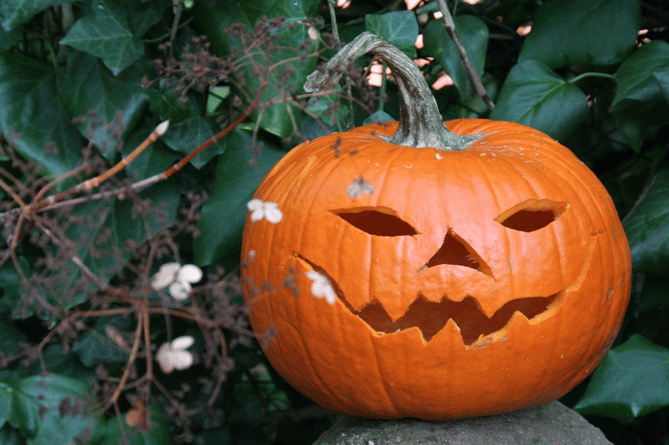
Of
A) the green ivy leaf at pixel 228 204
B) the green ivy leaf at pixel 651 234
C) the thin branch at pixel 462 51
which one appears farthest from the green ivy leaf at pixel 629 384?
the green ivy leaf at pixel 228 204

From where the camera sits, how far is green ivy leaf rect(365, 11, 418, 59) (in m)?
1.01

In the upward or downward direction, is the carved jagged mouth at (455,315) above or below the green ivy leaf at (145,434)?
above

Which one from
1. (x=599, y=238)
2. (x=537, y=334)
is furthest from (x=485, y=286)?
(x=599, y=238)

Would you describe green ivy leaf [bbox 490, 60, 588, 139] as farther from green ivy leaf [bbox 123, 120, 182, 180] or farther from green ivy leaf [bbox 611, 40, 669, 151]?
green ivy leaf [bbox 123, 120, 182, 180]

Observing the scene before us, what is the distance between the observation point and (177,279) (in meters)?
0.50

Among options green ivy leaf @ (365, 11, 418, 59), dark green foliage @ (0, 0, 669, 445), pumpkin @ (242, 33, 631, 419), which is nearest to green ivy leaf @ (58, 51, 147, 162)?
dark green foliage @ (0, 0, 669, 445)

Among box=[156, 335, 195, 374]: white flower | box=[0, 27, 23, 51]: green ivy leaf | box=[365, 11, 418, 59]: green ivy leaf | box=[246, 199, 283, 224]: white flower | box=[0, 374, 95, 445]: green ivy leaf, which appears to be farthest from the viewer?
box=[365, 11, 418, 59]: green ivy leaf

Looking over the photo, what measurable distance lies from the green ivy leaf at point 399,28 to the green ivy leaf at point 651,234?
0.51 metres

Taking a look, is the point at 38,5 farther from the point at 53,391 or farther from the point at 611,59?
the point at 611,59

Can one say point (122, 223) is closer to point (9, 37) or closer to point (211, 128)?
point (211, 128)

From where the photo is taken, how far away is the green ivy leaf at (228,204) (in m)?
0.93

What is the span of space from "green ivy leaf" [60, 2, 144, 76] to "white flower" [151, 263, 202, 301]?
476 mm

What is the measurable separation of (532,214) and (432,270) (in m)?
0.22

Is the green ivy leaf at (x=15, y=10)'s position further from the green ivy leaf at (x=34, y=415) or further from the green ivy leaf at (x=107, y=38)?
the green ivy leaf at (x=34, y=415)
